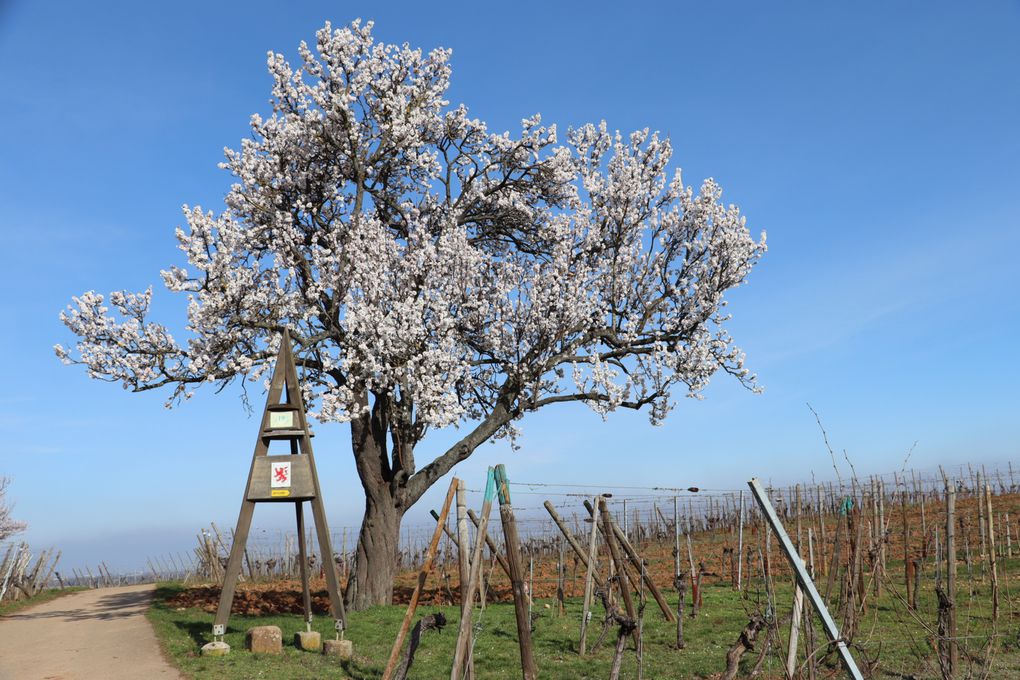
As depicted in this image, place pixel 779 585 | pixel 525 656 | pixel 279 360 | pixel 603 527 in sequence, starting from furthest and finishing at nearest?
1. pixel 779 585
2. pixel 279 360
3. pixel 603 527
4. pixel 525 656

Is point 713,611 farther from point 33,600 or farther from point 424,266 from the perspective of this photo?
point 33,600

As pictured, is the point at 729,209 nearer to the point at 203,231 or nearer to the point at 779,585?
the point at 779,585

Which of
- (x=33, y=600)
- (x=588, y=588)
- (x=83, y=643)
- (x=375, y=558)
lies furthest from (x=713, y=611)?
(x=33, y=600)

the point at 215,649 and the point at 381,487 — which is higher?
the point at 381,487

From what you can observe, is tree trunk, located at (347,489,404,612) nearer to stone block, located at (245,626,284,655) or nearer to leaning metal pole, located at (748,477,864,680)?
stone block, located at (245,626,284,655)

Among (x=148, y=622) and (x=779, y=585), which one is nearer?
(x=148, y=622)

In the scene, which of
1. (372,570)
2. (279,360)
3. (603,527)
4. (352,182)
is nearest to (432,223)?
(352,182)

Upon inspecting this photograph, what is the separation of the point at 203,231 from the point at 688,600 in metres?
13.9

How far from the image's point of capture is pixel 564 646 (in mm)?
13906

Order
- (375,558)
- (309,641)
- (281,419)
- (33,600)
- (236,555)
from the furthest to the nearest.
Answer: (33,600)
(375,558)
(281,419)
(236,555)
(309,641)

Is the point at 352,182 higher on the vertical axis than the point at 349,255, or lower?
higher

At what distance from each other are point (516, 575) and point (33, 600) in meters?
21.4

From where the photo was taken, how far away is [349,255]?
61.8 ft

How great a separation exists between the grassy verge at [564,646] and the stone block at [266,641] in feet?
0.67
